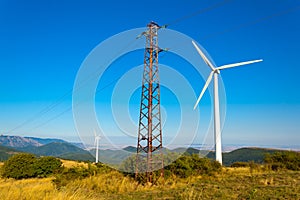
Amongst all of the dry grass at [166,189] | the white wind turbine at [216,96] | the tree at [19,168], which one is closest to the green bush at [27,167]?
the tree at [19,168]

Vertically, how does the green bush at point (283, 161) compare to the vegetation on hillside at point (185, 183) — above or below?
above

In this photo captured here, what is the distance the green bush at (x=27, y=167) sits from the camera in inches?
1456

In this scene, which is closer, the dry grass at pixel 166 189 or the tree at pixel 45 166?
the dry grass at pixel 166 189

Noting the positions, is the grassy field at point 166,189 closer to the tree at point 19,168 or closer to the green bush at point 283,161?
the green bush at point 283,161

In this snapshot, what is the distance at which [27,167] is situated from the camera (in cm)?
3781

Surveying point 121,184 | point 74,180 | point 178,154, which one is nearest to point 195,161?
point 178,154

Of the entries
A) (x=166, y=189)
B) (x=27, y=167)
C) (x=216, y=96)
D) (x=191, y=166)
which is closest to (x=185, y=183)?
(x=166, y=189)

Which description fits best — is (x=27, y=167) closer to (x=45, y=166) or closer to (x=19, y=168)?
(x=19, y=168)

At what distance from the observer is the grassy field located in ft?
26.9

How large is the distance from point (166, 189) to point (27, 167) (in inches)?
1185

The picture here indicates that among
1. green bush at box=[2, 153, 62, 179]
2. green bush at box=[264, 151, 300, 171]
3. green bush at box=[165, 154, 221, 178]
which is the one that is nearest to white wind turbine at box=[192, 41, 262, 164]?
green bush at box=[165, 154, 221, 178]

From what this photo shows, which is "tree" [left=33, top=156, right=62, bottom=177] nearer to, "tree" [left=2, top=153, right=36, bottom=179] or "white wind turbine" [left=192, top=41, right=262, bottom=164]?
"tree" [left=2, top=153, right=36, bottom=179]

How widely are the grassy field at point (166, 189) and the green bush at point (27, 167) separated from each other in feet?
Result: 67.9

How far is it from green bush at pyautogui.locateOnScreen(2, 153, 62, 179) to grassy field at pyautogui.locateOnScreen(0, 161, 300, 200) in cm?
2068
